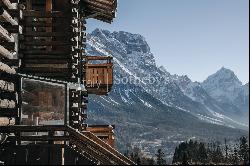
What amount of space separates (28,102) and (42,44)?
8.57ft

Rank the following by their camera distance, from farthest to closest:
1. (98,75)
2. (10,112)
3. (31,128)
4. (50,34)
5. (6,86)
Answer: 1. (98,75)
2. (50,34)
3. (10,112)
4. (6,86)
5. (31,128)

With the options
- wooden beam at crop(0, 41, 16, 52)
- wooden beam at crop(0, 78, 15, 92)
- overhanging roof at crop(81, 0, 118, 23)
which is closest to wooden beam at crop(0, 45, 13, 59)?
wooden beam at crop(0, 41, 16, 52)

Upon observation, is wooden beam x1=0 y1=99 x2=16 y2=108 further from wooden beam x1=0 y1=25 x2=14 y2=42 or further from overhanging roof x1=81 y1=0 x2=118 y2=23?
overhanging roof x1=81 y1=0 x2=118 y2=23

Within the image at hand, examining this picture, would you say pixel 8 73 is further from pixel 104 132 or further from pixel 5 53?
pixel 104 132

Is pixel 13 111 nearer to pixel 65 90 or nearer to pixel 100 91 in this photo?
pixel 65 90

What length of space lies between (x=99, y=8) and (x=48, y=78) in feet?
24.0

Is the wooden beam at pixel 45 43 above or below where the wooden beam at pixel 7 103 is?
above

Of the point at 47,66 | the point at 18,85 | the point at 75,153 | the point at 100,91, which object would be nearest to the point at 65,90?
the point at 47,66

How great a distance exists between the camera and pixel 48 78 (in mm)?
15844

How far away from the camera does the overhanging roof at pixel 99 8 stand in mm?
21797

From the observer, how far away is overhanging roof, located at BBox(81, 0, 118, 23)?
21.8 meters

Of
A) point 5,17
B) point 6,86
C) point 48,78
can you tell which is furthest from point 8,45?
point 48,78

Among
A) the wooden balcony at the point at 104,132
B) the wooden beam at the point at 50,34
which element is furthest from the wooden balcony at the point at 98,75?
the wooden beam at the point at 50,34

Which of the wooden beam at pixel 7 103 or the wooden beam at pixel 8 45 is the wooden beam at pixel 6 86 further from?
the wooden beam at pixel 8 45
